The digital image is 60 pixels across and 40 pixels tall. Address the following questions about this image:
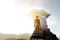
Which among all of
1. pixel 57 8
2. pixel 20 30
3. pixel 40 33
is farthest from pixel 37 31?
pixel 57 8

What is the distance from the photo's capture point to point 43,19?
3953 millimetres

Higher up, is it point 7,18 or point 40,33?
point 7,18

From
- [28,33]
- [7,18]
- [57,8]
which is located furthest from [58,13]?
[7,18]

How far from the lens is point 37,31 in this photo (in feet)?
12.9

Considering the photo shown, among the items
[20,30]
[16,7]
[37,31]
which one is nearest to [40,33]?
[37,31]

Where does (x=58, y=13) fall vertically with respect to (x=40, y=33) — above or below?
above

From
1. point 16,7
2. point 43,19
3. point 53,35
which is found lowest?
point 53,35

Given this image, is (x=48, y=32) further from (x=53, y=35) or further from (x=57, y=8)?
(x=57, y=8)

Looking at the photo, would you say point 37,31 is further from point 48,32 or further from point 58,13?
point 58,13

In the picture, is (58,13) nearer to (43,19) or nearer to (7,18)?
(43,19)

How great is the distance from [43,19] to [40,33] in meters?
0.26

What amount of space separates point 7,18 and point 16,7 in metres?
0.27

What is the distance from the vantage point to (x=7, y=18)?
402 cm

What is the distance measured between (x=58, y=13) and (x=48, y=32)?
405 mm
